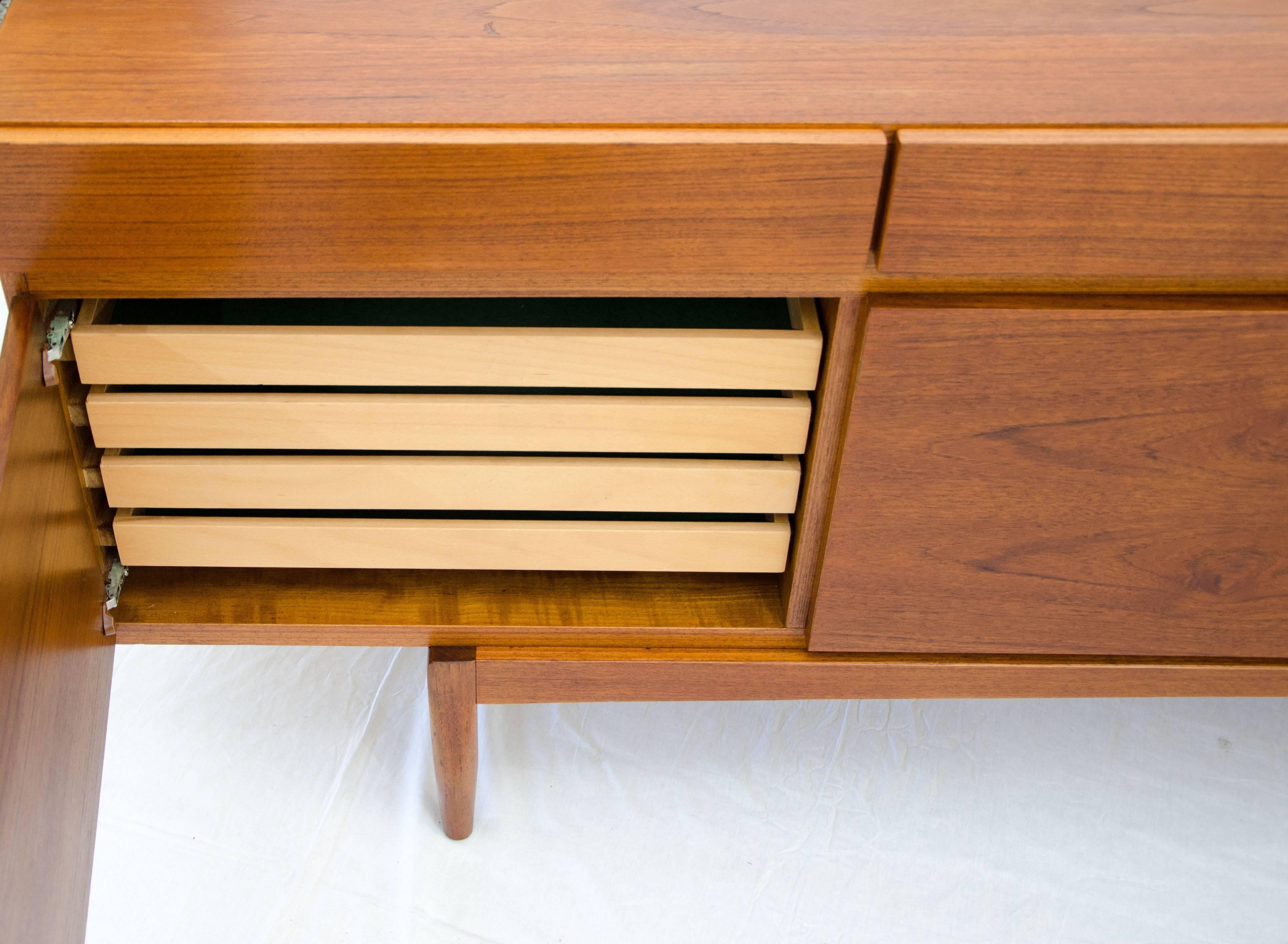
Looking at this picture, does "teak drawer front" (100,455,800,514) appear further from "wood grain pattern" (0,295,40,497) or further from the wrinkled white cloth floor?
the wrinkled white cloth floor

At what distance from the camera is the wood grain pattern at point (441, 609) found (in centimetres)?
66

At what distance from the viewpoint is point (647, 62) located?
1.75ft

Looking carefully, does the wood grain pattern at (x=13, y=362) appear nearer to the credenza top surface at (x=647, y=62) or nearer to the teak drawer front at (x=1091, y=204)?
the credenza top surface at (x=647, y=62)

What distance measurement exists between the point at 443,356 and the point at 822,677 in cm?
28

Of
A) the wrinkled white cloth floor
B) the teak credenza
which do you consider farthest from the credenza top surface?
the wrinkled white cloth floor

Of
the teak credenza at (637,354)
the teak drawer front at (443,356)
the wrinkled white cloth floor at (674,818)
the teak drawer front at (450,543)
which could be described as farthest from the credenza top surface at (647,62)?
the wrinkled white cloth floor at (674,818)

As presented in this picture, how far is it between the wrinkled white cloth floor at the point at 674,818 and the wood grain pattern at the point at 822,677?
0.47 feet

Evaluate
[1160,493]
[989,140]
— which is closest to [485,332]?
[989,140]

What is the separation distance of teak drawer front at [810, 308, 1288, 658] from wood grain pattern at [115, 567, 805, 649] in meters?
0.07

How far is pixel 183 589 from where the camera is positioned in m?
0.67

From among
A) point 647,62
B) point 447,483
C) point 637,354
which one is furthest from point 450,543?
point 647,62

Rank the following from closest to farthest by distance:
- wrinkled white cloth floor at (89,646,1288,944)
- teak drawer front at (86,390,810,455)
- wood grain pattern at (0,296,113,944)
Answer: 1. wood grain pattern at (0,296,113,944)
2. teak drawer front at (86,390,810,455)
3. wrinkled white cloth floor at (89,646,1288,944)

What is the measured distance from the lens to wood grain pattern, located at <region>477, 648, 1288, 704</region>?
26.2 inches

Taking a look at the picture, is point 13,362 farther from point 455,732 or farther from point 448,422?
point 455,732
